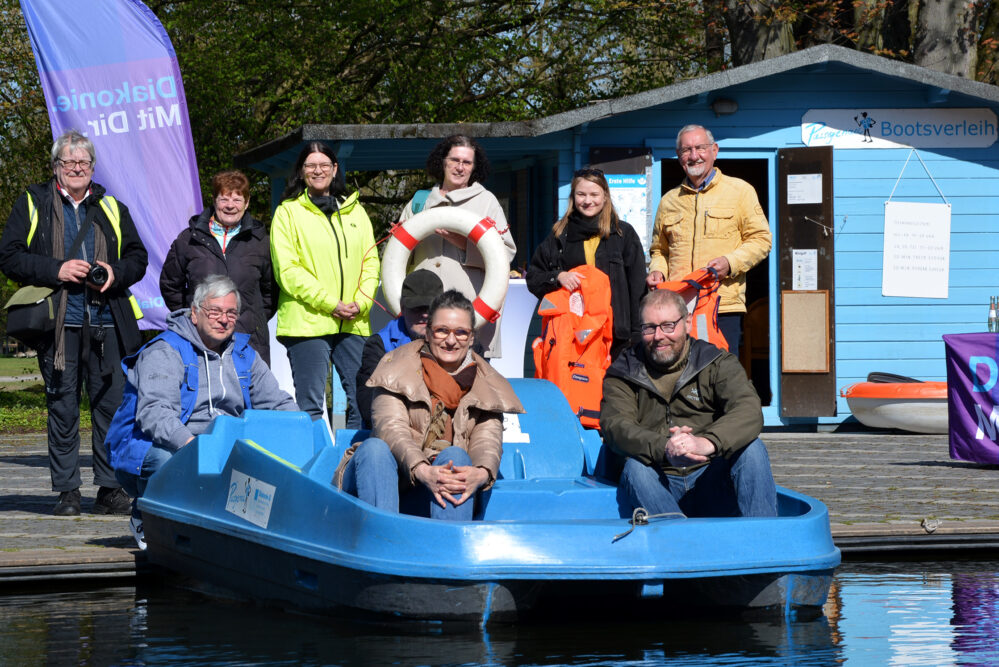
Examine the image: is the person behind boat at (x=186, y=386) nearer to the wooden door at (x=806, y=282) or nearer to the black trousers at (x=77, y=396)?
the black trousers at (x=77, y=396)

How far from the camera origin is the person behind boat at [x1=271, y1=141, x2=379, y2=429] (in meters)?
8.22

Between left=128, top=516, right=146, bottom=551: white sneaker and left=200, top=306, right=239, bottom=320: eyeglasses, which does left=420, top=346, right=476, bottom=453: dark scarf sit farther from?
left=128, top=516, right=146, bottom=551: white sneaker

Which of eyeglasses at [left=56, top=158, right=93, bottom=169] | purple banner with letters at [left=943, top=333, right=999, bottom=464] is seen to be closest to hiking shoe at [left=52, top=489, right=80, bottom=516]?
eyeglasses at [left=56, top=158, right=93, bottom=169]

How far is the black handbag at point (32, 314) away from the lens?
25.6 feet

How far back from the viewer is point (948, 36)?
17344 mm

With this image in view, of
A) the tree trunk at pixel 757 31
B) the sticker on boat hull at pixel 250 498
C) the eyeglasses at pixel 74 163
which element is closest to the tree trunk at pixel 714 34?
the tree trunk at pixel 757 31

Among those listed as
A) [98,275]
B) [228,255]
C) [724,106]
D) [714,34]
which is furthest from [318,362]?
[714,34]

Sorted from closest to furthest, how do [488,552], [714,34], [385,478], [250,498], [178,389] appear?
[488,552] → [385,478] → [250,498] → [178,389] → [714,34]

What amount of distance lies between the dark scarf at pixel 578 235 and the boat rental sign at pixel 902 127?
5.85 meters

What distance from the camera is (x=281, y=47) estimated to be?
20391 millimetres

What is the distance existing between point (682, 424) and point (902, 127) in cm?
800

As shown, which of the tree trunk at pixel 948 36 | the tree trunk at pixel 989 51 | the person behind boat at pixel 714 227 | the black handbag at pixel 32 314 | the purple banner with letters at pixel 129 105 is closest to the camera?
the black handbag at pixel 32 314

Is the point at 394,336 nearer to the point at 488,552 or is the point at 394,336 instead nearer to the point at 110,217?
the point at 488,552

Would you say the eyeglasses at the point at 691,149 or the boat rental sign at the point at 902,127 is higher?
the boat rental sign at the point at 902,127
